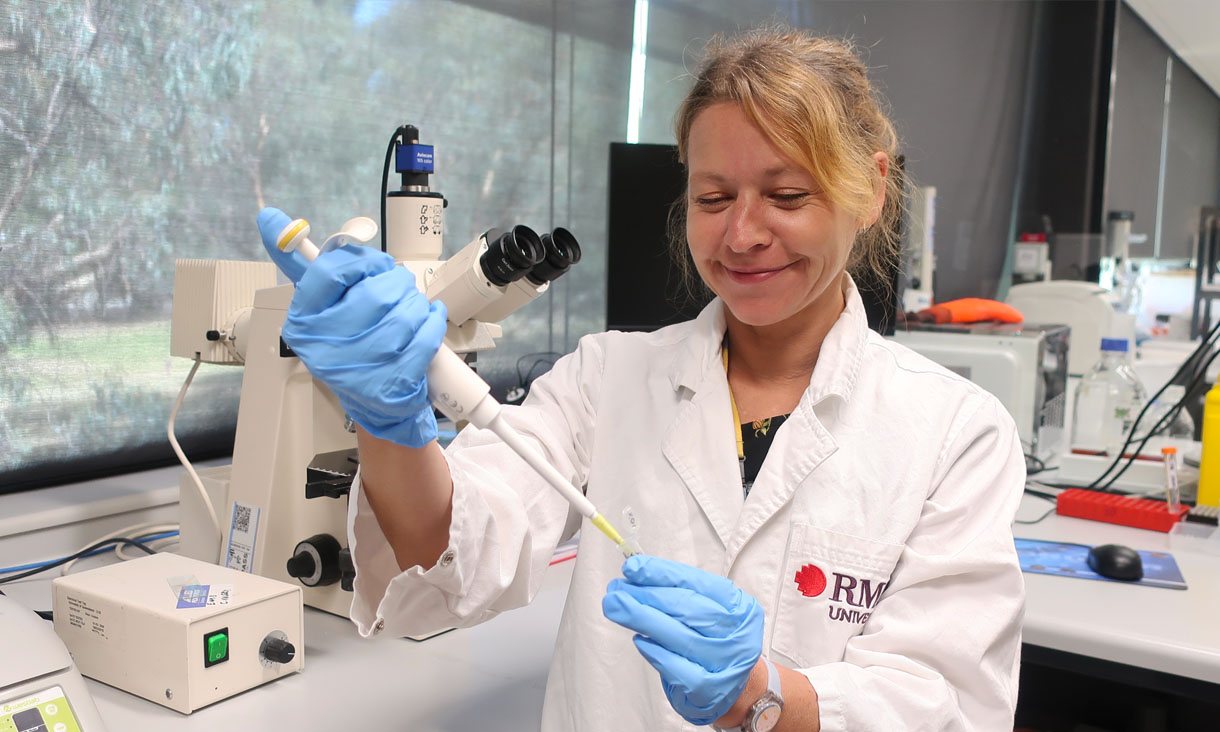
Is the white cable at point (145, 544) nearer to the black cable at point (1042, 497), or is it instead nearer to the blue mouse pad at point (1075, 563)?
the blue mouse pad at point (1075, 563)

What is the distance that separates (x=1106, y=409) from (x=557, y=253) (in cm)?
192

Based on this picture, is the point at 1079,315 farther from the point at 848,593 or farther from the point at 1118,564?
the point at 848,593

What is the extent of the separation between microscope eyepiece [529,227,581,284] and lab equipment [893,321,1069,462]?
1376 millimetres

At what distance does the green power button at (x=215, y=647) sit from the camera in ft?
3.38

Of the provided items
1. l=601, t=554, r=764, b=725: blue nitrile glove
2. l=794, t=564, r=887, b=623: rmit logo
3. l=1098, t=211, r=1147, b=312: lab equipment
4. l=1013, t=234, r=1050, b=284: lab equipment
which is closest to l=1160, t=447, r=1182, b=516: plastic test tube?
l=794, t=564, r=887, b=623: rmit logo

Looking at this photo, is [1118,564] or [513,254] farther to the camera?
[1118,564]

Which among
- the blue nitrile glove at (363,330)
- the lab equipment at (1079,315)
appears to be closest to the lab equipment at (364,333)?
the blue nitrile glove at (363,330)

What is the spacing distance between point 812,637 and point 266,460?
804 millimetres

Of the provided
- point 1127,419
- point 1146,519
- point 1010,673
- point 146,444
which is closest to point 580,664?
point 1010,673

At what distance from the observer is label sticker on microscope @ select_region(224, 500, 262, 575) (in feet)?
4.27

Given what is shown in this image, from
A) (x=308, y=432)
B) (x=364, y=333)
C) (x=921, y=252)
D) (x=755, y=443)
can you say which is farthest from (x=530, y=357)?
(x=364, y=333)

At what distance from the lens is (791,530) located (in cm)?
102

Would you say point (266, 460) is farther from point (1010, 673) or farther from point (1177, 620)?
point (1177, 620)

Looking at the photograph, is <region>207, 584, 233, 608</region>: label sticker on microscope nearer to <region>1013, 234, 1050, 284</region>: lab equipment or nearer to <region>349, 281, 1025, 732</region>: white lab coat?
<region>349, 281, 1025, 732</region>: white lab coat
